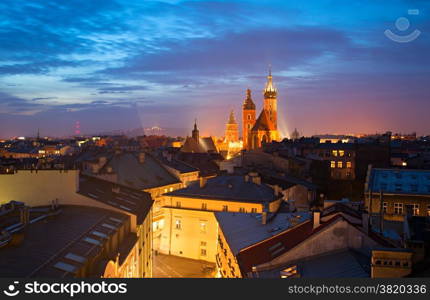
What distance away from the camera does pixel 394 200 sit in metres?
38.5

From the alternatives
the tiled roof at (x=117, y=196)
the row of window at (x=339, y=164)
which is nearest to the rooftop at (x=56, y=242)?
the tiled roof at (x=117, y=196)

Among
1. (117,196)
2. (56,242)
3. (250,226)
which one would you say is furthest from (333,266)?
(117,196)

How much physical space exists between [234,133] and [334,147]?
95.1 metres

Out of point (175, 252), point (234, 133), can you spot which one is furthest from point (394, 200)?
point (234, 133)

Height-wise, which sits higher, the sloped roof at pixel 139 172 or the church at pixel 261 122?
the church at pixel 261 122

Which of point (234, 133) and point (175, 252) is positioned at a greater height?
point (234, 133)

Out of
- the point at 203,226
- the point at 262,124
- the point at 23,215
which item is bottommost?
the point at 203,226

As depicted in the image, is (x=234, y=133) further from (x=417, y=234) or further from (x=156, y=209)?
(x=417, y=234)

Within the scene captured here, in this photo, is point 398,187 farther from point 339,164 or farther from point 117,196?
point 339,164

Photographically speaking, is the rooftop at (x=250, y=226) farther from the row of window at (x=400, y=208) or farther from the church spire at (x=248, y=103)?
the church spire at (x=248, y=103)

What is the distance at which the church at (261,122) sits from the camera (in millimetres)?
137500

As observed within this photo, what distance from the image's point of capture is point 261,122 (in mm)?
139375

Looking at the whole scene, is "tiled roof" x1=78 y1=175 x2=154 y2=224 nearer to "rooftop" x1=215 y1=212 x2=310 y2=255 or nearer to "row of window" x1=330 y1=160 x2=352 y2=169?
"rooftop" x1=215 y1=212 x2=310 y2=255

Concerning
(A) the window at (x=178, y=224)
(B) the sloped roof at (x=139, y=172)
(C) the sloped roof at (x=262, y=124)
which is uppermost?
(C) the sloped roof at (x=262, y=124)
